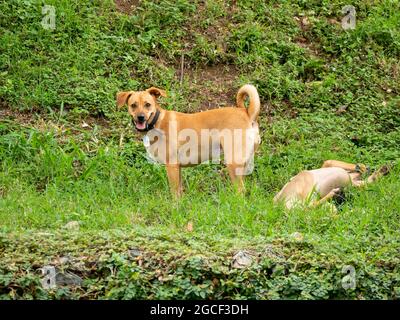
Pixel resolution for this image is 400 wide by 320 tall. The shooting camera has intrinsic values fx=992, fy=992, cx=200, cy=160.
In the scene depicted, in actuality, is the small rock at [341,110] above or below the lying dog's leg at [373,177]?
above

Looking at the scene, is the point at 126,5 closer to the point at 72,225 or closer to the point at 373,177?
the point at 373,177

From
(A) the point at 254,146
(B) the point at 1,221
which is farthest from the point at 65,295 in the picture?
(A) the point at 254,146

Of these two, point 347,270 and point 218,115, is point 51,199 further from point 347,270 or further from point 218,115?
point 347,270

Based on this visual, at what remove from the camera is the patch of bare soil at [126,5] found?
1525 cm

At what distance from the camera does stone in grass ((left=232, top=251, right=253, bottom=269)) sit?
8.51 meters

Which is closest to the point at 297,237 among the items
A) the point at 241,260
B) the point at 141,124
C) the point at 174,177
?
the point at 241,260

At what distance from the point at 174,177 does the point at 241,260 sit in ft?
10.0

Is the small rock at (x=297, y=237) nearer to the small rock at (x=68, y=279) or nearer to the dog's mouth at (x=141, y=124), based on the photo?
the small rock at (x=68, y=279)

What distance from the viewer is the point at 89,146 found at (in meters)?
12.7

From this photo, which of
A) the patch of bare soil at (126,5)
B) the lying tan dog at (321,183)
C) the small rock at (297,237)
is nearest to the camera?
the small rock at (297,237)

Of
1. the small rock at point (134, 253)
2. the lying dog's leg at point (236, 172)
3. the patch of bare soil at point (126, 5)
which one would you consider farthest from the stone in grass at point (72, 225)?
the patch of bare soil at point (126, 5)

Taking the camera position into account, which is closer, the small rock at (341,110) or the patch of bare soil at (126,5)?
the small rock at (341,110)

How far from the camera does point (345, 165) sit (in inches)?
463

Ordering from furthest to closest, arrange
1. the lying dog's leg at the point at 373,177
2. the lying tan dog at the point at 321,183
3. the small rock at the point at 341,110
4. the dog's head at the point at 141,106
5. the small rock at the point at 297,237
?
the small rock at the point at 341,110 → the dog's head at the point at 141,106 → the lying dog's leg at the point at 373,177 → the lying tan dog at the point at 321,183 → the small rock at the point at 297,237
